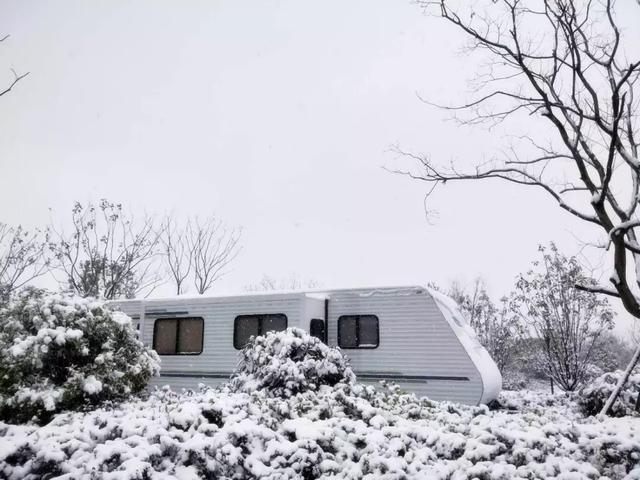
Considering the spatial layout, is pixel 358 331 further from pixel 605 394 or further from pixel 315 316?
pixel 605 394

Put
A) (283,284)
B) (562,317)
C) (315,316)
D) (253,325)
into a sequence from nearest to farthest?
(315,316) → (253,325) → (562,317) → (283,284)

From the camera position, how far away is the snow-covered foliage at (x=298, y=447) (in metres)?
4.57

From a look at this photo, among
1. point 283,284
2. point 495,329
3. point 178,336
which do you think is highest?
point 283,284

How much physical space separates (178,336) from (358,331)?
4.32 meters

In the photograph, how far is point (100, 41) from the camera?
9.94m

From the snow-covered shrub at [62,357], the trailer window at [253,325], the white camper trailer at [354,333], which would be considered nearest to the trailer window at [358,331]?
the white camper trailer at [354,333]

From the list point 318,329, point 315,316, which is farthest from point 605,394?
point 315,316

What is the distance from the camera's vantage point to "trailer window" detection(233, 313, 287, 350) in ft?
35.8

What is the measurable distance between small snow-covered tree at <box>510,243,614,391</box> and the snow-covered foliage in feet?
31.3

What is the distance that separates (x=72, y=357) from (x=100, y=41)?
6.07 m

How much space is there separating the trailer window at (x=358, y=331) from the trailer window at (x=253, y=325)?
1.26 meters

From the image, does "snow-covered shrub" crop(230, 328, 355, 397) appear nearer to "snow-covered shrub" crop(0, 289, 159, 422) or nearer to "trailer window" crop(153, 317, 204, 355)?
"snow-covered shrub" crop(0, 289, 159, 422)

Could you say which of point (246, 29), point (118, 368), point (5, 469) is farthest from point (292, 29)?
point (5, 469)

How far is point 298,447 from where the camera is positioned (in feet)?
16.5
